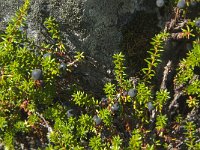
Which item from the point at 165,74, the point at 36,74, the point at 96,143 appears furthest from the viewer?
the point at 165,74

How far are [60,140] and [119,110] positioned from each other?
506 mm

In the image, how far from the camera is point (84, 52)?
3.21m

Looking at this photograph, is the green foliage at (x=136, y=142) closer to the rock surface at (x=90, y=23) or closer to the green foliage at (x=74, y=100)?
the green foliage at (x=74, y=100)

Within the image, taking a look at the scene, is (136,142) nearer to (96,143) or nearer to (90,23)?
(96,143)

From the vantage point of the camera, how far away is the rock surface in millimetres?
3012

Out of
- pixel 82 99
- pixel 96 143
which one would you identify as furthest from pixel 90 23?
pixel 96 143

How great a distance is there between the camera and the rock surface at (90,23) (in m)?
3.01

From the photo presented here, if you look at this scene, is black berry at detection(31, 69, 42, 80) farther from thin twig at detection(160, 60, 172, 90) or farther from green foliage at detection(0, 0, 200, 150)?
thin twig at detection(160, 60, 172, 90)

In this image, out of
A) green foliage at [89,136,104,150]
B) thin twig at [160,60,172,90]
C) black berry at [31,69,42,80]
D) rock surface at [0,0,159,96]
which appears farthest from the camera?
thin twig at [160,60,172,90]

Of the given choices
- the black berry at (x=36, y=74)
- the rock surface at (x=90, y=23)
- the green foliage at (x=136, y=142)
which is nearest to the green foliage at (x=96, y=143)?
the green foliage at (x=136, y=142)

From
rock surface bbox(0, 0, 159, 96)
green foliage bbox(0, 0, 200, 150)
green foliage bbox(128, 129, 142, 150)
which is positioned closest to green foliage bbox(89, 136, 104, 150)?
→ green foliage bbox(0, 0, 200, 150)

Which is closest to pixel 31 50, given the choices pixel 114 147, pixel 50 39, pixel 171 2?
pixel 50 39

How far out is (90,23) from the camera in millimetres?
3119

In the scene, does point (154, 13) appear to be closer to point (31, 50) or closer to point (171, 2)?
point (171, 2)
